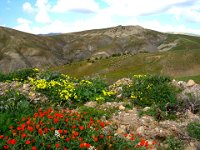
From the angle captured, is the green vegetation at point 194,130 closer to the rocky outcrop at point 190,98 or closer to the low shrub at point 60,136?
the low shrub at point 60,136

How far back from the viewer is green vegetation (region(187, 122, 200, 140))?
32.4ft

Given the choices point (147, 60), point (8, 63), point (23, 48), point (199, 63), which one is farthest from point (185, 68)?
point (23, 48)

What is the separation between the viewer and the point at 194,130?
10.0 meters

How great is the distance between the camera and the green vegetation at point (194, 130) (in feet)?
32.4

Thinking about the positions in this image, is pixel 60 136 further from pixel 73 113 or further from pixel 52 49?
pixel 52 49

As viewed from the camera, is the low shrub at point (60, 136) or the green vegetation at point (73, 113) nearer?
the low shrub at point (60, 136)

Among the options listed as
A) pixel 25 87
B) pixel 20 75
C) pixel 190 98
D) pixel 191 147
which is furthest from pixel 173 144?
pixel 20 75

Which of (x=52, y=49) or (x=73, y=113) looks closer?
(x=73, y=113)

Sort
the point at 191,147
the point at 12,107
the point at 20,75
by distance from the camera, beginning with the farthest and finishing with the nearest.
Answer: the point at 20,75 → the point at 12,107 → the point at 191,147

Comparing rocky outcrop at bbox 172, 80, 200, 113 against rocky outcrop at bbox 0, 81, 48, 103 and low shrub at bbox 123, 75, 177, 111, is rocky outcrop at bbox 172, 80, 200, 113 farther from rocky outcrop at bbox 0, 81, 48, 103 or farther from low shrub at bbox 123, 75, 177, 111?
rocky outcrop at bbox 0, 81, 48, 103

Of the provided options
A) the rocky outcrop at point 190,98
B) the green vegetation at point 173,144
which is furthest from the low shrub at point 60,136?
the rocky outcrop at point 190,98

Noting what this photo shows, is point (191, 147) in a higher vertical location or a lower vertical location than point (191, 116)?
lower

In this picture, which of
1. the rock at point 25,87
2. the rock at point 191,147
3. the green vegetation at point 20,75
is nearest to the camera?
the rock at point 191,147

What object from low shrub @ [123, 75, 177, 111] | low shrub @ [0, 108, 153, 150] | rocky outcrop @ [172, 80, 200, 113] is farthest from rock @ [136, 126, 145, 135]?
rocky outcrop @ [172, 80, 200, 113]
